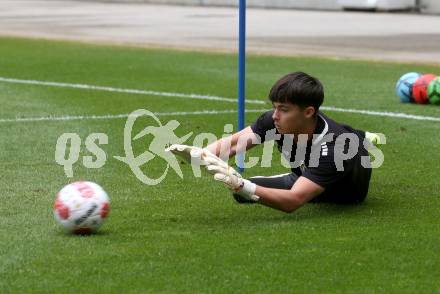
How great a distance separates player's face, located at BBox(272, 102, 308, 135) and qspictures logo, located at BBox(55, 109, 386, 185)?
12cm

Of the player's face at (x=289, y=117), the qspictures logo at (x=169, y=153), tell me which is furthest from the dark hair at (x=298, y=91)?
the qspictures logo at (x=169, y=153)

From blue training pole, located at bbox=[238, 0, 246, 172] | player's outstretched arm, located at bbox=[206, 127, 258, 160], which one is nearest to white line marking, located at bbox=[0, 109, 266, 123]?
blue training pole, located at bbox=[238, 0, 246, 172]

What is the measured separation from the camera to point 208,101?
14766mm

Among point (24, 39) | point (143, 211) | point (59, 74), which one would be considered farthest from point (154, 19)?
point (143, 211)

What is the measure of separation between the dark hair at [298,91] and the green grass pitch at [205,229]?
78 centimetres

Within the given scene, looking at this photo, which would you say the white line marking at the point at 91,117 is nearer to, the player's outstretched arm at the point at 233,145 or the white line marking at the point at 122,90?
the white line marking at the point at 122,90

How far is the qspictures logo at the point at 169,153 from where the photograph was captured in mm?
8398

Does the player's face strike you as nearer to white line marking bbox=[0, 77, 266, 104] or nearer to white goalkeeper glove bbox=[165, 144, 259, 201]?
white goalkeeper glove bbox=[165, 144, 259, 201]

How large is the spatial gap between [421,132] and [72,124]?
353 centimetres

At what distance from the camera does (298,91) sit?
8203 millimetres

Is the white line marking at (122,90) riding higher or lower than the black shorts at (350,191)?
lower

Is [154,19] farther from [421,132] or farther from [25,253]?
[25,253]

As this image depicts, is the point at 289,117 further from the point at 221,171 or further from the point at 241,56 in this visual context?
the point at 241,56

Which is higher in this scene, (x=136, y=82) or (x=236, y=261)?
(x=236, y=261)
